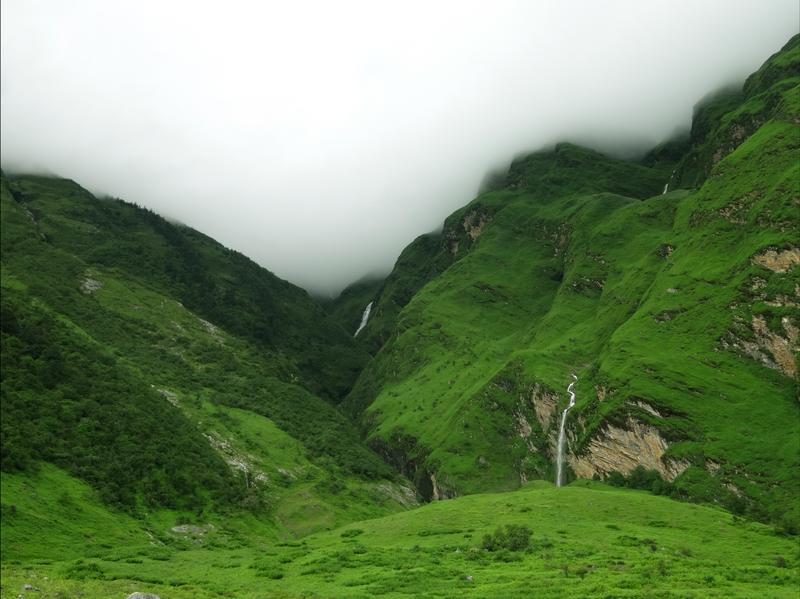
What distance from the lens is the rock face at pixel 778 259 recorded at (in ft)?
412

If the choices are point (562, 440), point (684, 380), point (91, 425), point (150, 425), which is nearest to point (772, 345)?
point (684, 380)

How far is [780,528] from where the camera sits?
66.5 m

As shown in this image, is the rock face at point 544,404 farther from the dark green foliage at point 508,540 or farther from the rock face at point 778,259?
the dark green foliage at point 508,540

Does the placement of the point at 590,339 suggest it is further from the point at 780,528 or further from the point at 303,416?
the point at 780,528

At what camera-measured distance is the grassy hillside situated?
125 ft

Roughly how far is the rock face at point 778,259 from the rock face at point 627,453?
4864cm

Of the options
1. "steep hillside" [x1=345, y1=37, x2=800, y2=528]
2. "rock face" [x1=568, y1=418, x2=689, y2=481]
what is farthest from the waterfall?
"rock face" [x1=568, y1=418, x2=689, y2=481]

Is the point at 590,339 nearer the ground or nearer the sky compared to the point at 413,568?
nearer the sky

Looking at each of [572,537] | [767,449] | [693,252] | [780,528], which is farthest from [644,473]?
[693,252]

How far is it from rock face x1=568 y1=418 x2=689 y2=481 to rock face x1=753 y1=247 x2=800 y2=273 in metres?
48.6

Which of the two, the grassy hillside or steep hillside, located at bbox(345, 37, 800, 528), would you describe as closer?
the grassy hillside

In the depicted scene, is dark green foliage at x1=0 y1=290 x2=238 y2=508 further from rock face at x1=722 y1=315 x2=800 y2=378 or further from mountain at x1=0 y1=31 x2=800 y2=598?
rock face at x1=722 y1=315 x2=800 y2=378

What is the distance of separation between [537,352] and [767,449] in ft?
260

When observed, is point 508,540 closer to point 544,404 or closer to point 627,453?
point 627,453
